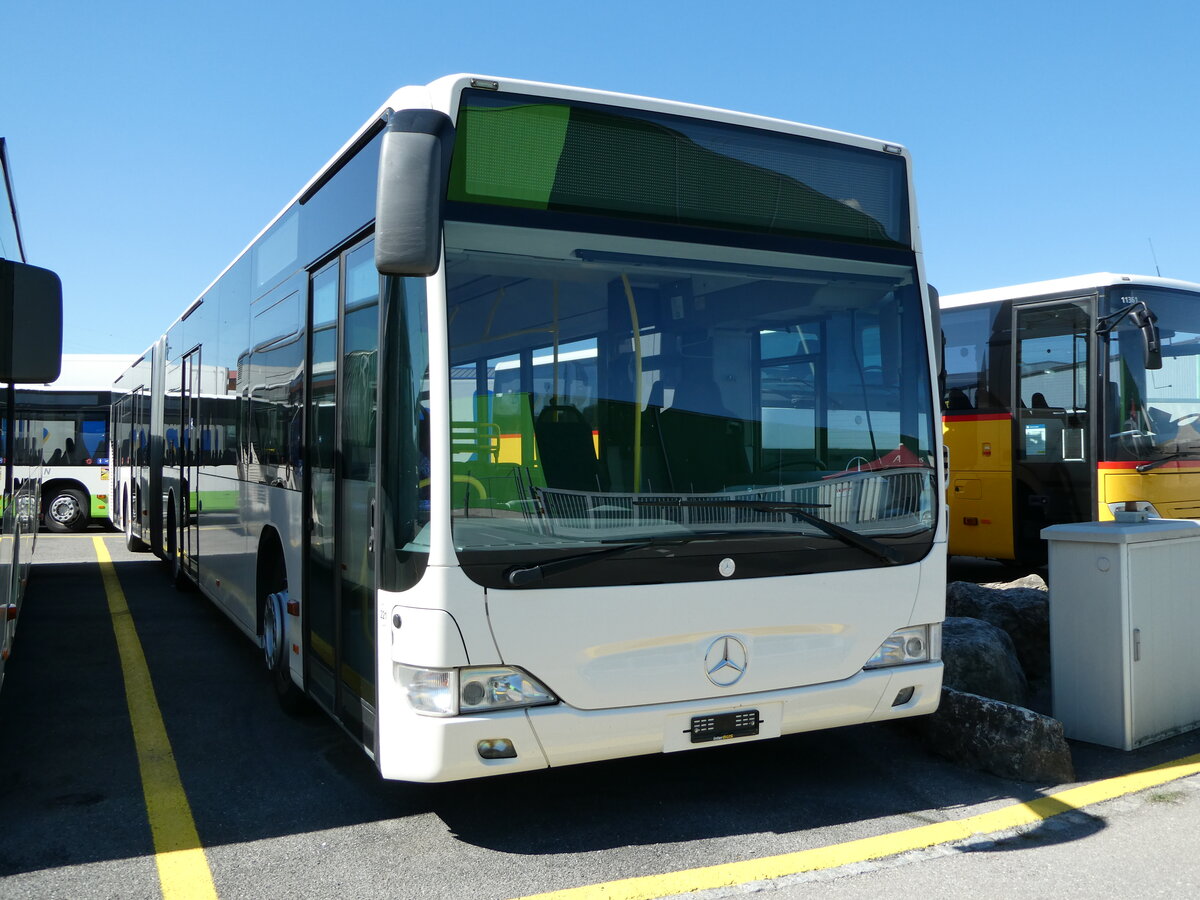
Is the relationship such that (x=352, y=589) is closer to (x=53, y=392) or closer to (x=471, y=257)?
(x=471, y=257)

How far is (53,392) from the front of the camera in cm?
2025

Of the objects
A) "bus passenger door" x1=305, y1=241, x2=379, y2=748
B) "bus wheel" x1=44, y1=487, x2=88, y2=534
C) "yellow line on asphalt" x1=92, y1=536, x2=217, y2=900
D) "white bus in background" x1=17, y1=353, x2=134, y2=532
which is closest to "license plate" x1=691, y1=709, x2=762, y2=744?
"bus passenger door" x1=305, y1=241, x2=379, y2=748

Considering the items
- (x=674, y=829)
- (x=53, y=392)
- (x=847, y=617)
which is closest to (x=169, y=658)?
(x=674, y=829)

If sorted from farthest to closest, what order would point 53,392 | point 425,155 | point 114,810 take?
1. point 53,392
2. point 114,810
3. point 425,155

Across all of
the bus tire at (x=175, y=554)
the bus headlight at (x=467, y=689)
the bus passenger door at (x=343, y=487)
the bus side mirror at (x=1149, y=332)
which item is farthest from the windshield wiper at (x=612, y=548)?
the bus tire at (x=175, y=554)

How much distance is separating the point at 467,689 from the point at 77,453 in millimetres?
19374

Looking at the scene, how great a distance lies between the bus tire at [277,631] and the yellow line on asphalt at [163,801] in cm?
68

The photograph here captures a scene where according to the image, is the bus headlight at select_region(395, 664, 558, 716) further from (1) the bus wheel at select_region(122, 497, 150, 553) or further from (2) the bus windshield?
(1) the bus wheel at select_region(122, 497, 150, 553)

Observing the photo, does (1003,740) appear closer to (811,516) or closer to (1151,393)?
(811,516)

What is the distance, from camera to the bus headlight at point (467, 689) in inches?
152

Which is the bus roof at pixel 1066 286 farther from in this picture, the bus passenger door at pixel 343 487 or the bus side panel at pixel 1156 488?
the bus passenger door at pixel 343 487

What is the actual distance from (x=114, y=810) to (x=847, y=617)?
10.9 ft

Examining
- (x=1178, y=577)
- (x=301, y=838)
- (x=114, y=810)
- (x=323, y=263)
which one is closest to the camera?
(x=301, y=838)

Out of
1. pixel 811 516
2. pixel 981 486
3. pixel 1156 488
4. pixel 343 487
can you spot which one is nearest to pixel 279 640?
pixel 343 487
